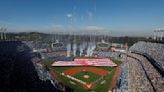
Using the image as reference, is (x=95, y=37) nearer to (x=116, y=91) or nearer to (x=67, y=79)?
(x=67, y=79)

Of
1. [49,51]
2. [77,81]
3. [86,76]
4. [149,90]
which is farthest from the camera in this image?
[49,51]

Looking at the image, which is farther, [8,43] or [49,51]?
[49,51]

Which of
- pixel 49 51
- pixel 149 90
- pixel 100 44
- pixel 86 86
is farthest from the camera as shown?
pixel 100 44

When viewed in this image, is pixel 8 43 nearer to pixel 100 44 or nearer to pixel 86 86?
pixel 100 44

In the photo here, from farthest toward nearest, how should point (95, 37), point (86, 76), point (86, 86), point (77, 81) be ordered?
point (95, 37)
point (86, 76)
point (77, 81)
point (86, 86)

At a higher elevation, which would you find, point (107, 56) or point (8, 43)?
point (8, 43)

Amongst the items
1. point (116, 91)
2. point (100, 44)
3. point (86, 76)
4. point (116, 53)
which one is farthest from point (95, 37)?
point (116, 91)

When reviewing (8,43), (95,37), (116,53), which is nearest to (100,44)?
(116,53)

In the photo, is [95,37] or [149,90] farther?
[95,37]

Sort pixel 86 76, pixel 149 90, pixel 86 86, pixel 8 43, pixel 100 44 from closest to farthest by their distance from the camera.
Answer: pixel 149 90 < pixel 86 86 < pixel 86 76 < pixel 8 43 < pixel 100 44
